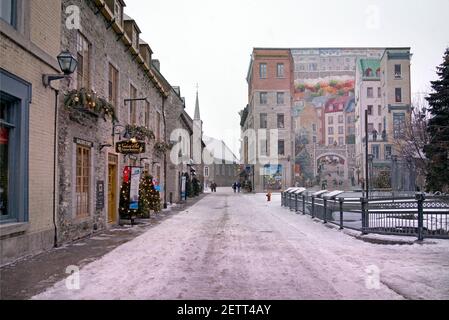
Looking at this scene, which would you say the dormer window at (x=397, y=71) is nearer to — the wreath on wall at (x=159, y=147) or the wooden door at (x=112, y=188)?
the wreath on wall at (x=159, y=147)

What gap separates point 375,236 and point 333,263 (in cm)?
399

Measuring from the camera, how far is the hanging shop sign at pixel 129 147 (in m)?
15.0

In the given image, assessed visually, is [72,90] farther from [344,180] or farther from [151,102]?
[344,180]

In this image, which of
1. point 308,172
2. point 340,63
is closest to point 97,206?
point 308,172

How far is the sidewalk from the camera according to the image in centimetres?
637

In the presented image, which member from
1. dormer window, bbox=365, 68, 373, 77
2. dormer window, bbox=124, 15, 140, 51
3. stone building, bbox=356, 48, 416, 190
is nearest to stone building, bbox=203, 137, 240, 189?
stone building, bbox=356, 48, 416, 190

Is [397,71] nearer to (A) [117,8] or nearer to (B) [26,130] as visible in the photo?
(A) [117,8]

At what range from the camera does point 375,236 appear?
1209 cm

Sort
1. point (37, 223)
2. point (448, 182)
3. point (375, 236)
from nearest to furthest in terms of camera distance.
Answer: point (37, 223), point (375, 236), point (448, 182)

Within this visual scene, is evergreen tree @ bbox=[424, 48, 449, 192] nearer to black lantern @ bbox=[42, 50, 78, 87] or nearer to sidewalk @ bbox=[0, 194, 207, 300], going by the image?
sidewalk @ bbox=[0, 194, 207, 300]

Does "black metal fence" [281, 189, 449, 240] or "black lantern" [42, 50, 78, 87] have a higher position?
"black lantern" [42, 50, 78, 87]

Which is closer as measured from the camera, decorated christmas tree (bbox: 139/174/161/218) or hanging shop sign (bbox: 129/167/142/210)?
hanging shop sign (bbox: 129/167/142/210)

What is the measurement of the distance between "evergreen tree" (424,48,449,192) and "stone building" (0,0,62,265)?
17.9 meters

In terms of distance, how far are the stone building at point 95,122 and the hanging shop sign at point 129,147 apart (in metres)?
0.26
